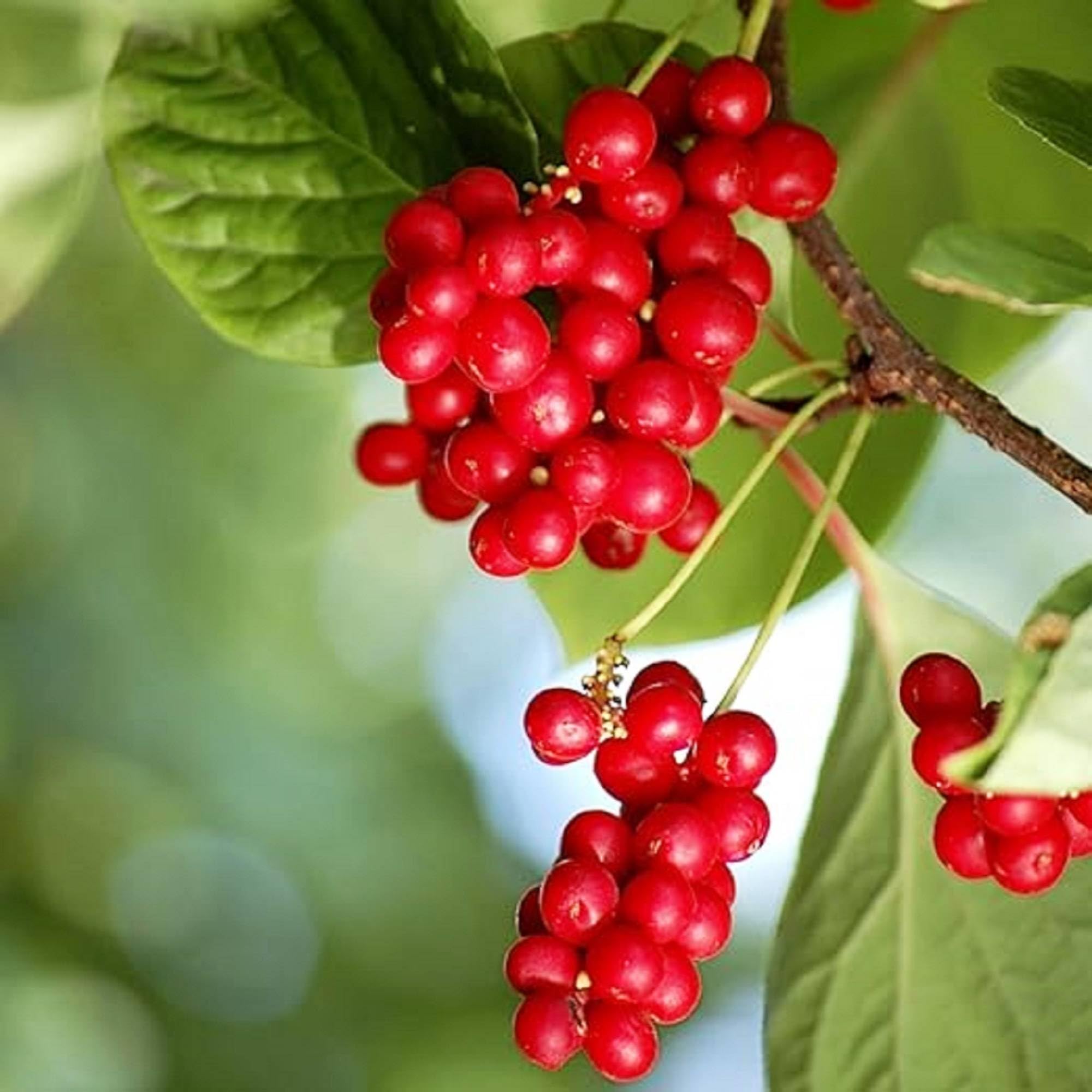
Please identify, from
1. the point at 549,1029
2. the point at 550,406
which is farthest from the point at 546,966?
the point at 550,406

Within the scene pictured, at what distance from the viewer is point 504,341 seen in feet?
1.40

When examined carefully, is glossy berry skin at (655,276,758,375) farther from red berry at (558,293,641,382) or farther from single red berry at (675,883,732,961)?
single red berry at (675,883,732,961)

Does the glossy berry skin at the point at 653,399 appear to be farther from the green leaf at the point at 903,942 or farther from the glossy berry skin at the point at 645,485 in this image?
the green leaf at the point at 903,942

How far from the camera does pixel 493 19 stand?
69 cm

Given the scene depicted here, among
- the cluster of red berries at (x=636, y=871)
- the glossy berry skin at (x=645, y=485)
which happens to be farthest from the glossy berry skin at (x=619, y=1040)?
the glossy berry skin at (x=645, y=485)

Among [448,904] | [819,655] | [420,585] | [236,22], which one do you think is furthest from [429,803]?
[236,22]

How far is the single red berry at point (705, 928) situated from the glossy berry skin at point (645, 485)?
0.27 feet

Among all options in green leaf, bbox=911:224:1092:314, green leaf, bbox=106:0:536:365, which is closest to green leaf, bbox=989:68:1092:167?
green leaf, bbox=911:224:1092:314

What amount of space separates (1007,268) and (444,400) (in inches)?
6.6

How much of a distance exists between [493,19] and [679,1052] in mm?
1314

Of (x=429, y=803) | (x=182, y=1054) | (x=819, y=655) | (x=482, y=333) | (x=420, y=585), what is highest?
(x=482, y=333)

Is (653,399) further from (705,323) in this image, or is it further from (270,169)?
(270,169)

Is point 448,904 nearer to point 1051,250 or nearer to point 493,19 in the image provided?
point 493,19

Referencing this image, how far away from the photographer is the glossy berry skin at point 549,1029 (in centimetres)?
44
